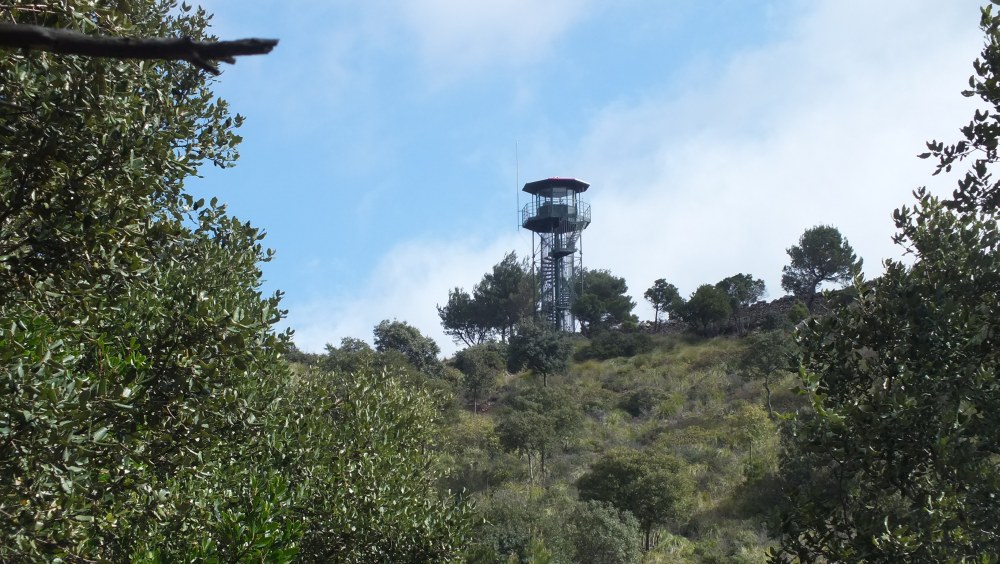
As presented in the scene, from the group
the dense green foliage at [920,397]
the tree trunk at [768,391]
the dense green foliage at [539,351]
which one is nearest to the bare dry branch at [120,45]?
the dense green foliage at [920,397]

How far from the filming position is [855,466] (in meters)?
6.29

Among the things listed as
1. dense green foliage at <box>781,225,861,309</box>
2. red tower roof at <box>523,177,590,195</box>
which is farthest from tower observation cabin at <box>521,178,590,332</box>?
dense green foliage at <box>781,225,861,309</box>

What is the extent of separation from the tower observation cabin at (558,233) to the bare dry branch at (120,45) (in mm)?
56692

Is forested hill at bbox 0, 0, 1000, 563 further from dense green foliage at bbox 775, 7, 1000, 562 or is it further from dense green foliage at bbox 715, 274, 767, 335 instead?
dense green foliage at bbox 715, 274, 767, 335

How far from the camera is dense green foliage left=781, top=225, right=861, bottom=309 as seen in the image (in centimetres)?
5453

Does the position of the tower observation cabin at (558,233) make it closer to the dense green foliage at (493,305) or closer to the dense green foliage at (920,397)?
the dense green foliage at (493,305)

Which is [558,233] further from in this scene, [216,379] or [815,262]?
[216,379]

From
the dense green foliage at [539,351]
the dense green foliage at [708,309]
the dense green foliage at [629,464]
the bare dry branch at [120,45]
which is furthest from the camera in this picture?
the dense green foliage at [708,309]

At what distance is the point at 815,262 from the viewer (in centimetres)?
5600

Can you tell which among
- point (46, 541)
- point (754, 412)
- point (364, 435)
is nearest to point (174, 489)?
point (46, 541)

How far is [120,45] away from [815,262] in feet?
195

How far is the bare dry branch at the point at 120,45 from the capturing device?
56.2 inches

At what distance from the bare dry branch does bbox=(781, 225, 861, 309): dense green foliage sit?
184 ft

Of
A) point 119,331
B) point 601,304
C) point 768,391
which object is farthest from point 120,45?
point 601,304
